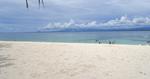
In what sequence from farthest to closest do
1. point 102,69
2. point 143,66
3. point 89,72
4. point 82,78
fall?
point 143,66 → point 102,69 → point 89,72 → point 82,78

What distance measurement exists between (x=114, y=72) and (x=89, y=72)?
26.9 inches

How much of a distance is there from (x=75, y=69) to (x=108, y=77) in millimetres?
1148

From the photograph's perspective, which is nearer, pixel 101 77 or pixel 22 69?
pixel 101 77

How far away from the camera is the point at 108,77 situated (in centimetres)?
505

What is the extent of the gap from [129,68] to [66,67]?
1888 millimetres

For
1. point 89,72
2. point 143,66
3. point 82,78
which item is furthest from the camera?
point 143,66

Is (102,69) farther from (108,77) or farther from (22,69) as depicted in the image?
(22,69)

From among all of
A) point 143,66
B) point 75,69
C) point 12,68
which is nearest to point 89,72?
point 75,69

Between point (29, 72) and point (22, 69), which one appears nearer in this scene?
point (29, 72)

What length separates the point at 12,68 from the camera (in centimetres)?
610

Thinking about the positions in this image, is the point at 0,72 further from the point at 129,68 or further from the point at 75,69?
the point at 129,68

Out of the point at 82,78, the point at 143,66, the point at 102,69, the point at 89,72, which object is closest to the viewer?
the point at 82,78

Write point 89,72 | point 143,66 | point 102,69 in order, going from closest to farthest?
point 89,72
point 102,69
point 143,66

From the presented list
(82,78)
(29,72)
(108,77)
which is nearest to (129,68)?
(108,77)
